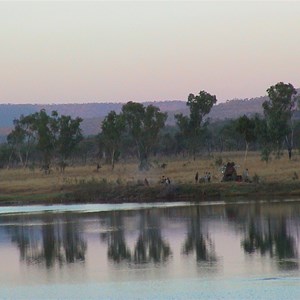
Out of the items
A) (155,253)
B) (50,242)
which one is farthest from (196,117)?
(155,253)

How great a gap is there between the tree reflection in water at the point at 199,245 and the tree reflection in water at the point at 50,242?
136 inches

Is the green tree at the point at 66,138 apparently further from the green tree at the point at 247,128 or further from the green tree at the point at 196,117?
the green tree at the point at 247,128

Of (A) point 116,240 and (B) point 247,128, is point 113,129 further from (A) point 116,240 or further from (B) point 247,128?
(A) point 116,240

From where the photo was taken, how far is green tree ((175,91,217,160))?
3674 inches

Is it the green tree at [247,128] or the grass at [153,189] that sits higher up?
the green tree at [247,128]

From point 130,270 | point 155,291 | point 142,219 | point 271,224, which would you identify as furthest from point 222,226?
point 155,291

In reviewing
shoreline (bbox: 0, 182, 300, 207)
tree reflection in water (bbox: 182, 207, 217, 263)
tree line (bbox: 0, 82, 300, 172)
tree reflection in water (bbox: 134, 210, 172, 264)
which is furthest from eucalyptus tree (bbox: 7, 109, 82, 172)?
tree reflection in water (bbox: 182, 207, 217, 263)

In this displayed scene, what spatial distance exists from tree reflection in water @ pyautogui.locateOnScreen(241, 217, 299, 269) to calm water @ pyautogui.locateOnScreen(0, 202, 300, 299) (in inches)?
1.3

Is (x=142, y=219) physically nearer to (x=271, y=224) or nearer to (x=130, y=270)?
(x=271, y=224)

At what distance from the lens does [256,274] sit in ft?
73.7

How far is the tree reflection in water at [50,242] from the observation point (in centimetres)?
2859

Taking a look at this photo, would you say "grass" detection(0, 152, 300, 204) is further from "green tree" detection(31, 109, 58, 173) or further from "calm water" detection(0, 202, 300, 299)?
"green tree" detection(31, 109, 58, 173)

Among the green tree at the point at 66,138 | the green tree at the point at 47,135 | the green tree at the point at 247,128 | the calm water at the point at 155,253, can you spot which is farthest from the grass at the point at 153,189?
the green tree at the point at 47,135

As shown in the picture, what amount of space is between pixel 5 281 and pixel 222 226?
13.5m
